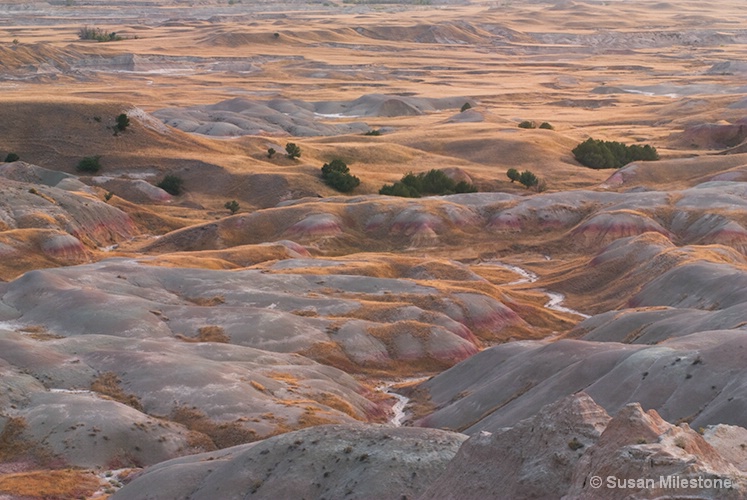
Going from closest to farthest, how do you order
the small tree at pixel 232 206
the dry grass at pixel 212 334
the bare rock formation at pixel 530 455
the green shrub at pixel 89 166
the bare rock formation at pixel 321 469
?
the bare rock formation at pixel 530 455
the bare rock formation at pixel 321 469
the dry grass at pixel 212 334
the small tree at pixel 232 206
the green shrub at pixel 89 166

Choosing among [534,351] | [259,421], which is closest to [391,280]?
[534,351]

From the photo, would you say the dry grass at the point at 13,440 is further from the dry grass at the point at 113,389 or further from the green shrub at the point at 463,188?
the green shrub at the point at 463,188

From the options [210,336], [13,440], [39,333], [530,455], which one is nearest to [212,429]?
[13,440]

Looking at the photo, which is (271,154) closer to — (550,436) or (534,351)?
(534,351)

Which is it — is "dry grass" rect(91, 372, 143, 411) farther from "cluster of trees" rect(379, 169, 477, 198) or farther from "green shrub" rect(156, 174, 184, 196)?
"green shrub" rect(156, 174, 184, 196)

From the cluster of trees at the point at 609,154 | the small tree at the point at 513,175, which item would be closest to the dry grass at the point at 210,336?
the small tree at the point at 513,175

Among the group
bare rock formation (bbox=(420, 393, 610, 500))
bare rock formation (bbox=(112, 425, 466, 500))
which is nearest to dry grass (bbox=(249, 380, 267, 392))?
bare rock formation (bbox=(112, 425, 466, 500))

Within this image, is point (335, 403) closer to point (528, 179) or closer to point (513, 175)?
point (528, 179)
